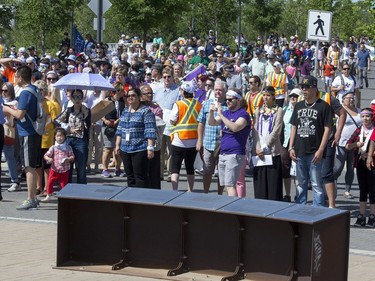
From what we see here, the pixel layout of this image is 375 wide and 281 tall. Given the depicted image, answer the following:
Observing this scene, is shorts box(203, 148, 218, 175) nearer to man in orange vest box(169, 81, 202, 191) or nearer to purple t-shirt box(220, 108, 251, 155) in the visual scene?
man in orange vest box(169, 81, 202, 191)

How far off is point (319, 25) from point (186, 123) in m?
8.56

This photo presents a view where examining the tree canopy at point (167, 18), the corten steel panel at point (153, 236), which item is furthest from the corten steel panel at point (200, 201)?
the tree canopy at point (167, 18)

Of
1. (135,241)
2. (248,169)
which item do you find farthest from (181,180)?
(135,241)

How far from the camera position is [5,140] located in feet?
54.0

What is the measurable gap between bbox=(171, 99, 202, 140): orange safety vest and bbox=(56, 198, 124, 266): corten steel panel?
14.7 ft

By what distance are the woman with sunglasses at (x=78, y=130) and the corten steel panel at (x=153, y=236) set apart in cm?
479

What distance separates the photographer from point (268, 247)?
31.1 ft

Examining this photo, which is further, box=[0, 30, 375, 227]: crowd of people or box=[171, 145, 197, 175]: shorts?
box=[171, 145, 197, 175]: shorts

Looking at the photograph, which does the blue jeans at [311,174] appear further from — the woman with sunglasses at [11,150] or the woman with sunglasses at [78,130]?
the woman with sunglasses at [11,150]

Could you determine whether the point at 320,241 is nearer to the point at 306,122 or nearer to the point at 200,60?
the point at 306,122

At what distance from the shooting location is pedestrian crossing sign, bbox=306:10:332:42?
22459 millimetres

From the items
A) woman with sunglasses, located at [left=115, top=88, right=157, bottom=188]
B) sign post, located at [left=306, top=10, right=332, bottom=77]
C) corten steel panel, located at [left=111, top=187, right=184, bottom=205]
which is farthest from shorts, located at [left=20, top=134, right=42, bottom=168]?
sign post, located at [left=306, top=10, right=332, bottom=77]

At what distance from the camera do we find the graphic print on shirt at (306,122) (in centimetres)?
1289

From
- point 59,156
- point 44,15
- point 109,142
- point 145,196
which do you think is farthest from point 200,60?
point 145,196
